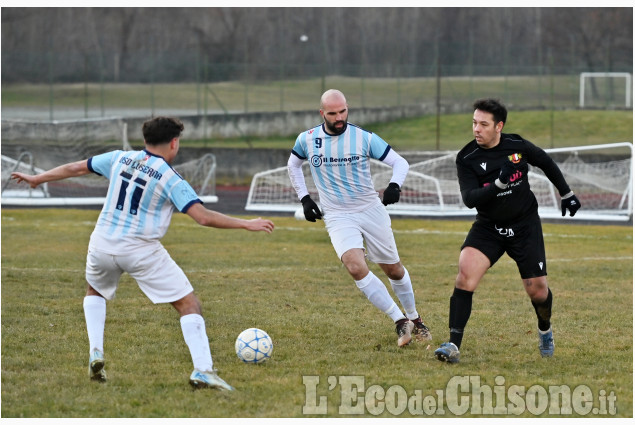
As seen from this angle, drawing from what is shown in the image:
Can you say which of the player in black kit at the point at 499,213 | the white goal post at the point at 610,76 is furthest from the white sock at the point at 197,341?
the white goal post at the point at 610,76

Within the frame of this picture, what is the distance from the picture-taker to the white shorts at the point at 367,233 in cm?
793

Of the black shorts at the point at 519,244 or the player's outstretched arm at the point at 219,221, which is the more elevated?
the player's outstretched arm at the point at 219,221

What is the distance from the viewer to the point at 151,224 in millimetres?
6203

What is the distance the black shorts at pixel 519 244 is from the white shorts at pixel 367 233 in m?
0.94

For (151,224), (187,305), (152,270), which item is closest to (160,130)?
(151,224)

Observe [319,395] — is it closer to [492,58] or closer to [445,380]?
[445,380]

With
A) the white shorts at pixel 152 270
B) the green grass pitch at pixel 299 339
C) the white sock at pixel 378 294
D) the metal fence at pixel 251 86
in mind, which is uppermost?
the metal fence at pixel 251 86

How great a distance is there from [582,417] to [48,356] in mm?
3975

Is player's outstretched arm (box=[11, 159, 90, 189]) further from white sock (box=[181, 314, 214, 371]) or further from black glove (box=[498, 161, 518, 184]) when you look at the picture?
black glove (box=[498, 161, 518, 184])

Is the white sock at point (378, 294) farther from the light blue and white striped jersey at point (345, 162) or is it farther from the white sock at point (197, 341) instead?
the white sock at point (197, 341)

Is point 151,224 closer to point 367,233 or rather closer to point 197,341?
point 197,341

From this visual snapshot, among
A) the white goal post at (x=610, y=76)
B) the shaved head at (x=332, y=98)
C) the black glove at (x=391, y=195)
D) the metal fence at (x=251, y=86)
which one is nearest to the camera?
the black glove at (x=391, y=195)

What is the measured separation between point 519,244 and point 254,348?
218 centimetres

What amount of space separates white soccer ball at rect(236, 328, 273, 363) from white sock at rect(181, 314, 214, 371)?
2.37ft
